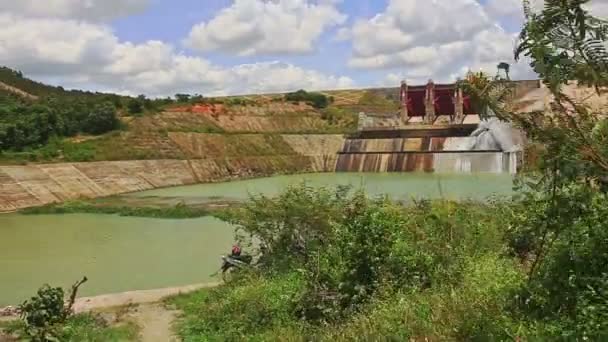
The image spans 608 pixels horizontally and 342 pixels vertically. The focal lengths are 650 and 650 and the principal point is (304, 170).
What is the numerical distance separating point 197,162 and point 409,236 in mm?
39230

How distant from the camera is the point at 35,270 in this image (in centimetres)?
1642

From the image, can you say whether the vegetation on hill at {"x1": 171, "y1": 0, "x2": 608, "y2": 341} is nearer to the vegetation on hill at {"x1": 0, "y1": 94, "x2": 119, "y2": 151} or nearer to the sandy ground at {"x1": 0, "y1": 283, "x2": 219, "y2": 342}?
the sandy ground at {"x1": 0, "y1": 283, "x2": 219, "y2": 342}

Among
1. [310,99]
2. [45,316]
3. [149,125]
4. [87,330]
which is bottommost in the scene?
[87,330]

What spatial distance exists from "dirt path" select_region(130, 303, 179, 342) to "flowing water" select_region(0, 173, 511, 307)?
11.0 ft

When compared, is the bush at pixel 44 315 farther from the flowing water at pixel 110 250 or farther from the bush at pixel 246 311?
the flowing water at pixel 110 250

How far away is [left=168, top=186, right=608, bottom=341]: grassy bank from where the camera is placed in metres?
4.45

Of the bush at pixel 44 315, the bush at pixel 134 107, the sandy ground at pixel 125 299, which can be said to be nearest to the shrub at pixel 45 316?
the bush at pixel 44 315

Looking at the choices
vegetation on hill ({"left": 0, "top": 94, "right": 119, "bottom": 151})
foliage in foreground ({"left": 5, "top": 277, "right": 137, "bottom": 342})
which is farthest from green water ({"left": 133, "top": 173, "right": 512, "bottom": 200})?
foliage in foreground ({"left": 5, "top": 277, "right": 137, "bottom": 342})

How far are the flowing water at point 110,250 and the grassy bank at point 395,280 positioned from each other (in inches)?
56.5

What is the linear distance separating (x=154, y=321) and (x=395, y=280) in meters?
3.99

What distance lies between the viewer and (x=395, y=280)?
7.51m

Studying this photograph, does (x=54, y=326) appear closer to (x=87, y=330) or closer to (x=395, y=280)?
(x=87, y=330)

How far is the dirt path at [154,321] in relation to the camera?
8766 mm

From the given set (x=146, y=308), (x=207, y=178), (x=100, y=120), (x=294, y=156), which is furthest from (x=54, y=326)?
(x=294, y=156)
